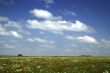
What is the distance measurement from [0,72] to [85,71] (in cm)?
1337

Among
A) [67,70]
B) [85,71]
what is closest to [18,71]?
[67,70]

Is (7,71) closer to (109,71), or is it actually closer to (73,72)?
(73,72)

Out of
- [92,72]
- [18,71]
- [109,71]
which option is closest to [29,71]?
[18,71]

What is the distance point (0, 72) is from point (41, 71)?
636 cm

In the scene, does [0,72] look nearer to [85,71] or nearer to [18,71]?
[18,71]

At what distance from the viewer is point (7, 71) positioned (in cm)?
3384

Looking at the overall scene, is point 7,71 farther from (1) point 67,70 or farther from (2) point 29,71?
(1) point 67,70

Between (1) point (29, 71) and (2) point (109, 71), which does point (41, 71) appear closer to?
(1) point (29, 71)

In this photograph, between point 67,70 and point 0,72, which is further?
point 67,70

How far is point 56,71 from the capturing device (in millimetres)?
34125

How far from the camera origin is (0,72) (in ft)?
108

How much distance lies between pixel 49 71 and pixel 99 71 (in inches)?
316

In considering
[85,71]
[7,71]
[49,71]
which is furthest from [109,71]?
[7,71]

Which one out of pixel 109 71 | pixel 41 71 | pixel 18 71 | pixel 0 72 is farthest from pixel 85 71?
pixel 0 72
